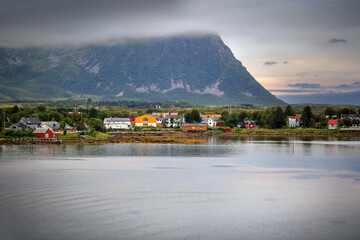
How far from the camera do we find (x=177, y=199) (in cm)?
2305

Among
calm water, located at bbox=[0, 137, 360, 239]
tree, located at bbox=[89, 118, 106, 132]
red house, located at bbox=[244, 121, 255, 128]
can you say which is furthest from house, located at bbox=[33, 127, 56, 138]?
red house, located at bbox=[244, 121, 255, 128]

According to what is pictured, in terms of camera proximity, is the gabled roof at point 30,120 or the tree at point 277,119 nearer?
the gabled roof at point 30,120

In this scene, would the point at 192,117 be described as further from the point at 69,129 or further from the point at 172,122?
the point at 69,129

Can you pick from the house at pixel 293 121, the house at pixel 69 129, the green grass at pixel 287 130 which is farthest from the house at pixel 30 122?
the house at pixel 293 121

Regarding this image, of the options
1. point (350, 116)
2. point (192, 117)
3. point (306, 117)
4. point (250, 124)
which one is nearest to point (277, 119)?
point (250, 124)

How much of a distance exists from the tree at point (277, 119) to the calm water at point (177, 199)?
5374cm

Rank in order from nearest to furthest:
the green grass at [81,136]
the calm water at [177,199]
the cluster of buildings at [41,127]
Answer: the calm water at [177,199], the cluster of buildings at [41,127], the green grass at [81,136]

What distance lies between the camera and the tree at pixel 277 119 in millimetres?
92519

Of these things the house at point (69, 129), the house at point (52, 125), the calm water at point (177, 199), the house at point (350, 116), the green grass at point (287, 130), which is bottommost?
the calm water at point (177, 199)

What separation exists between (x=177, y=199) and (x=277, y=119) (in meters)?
73.2

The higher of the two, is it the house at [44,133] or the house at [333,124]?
the house at [333,124]

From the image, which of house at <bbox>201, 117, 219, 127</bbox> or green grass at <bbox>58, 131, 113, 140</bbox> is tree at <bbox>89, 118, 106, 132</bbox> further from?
house at <bbox>201, 117, 219, 127</bbox>

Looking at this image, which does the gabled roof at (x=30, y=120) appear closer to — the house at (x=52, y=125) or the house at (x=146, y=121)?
the house at (x=52, y=125)

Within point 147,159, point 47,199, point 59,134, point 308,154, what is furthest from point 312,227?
point 59,134
